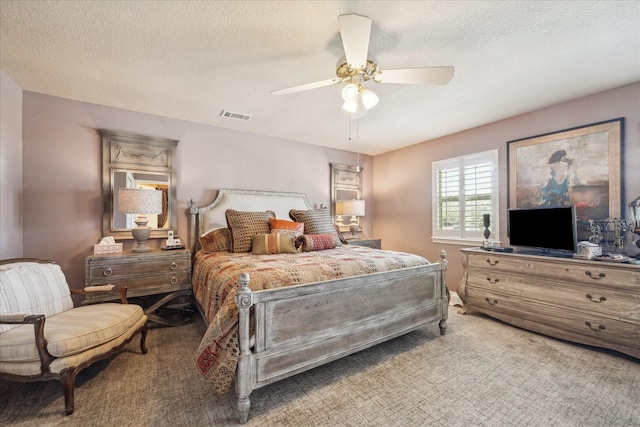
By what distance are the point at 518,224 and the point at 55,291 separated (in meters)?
4.67

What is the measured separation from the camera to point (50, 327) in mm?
1786

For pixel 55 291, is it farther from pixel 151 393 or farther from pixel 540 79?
pixel 540 79

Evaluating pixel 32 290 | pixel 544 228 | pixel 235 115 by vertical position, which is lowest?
pixel 32 290

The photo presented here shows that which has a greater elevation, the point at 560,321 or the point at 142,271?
the point at 142,271

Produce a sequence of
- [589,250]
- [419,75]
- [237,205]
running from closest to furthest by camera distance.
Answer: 1. [419,75]
2. [589,250]
3. [237,205]

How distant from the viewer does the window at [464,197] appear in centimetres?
375

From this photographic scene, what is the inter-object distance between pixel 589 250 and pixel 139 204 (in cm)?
458

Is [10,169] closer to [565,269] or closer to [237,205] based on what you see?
[237,205]

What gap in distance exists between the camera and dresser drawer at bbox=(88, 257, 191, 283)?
2.61 metres

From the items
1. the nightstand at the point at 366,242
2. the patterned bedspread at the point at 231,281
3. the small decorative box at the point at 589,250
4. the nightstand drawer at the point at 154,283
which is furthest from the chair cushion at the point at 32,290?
the small decorative box at the point at 589,250

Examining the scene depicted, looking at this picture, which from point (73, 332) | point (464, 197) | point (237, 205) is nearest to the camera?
point (73, 332)

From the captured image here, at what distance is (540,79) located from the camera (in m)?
2.56

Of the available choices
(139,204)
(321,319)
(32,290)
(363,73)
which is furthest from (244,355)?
(139,204)

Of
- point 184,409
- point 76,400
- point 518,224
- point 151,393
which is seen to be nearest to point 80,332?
point 76,400
